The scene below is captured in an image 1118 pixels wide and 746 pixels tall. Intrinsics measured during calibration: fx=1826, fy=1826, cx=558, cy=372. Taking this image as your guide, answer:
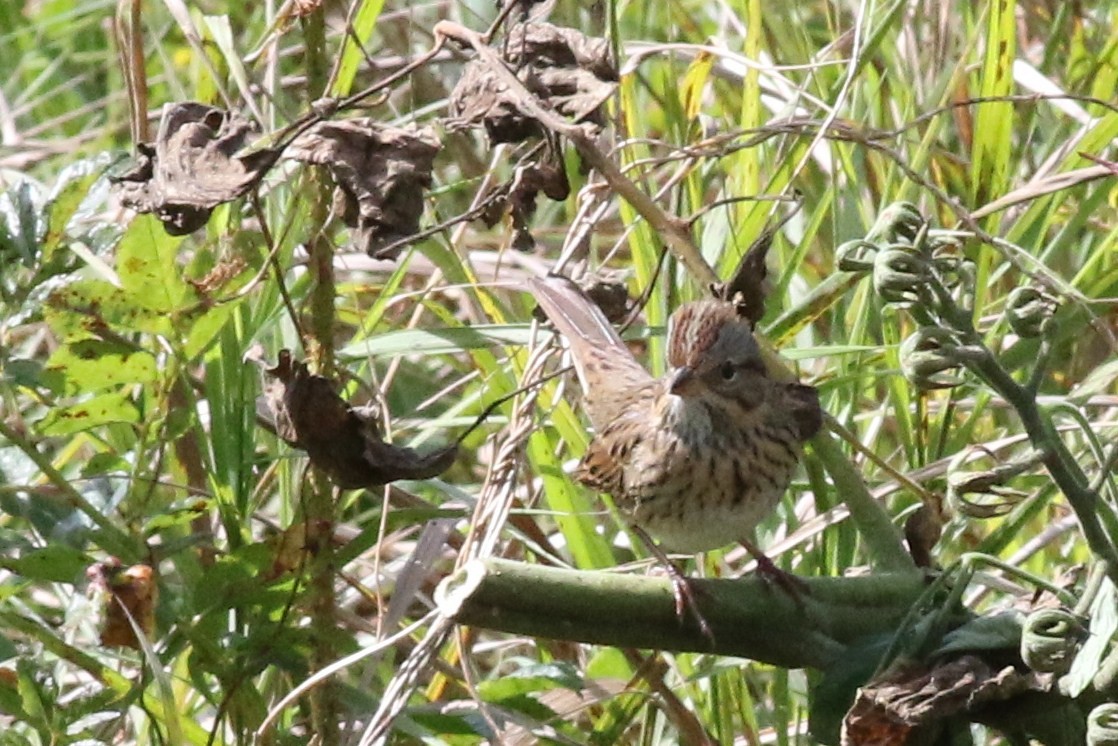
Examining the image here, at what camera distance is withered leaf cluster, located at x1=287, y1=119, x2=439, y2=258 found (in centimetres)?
188

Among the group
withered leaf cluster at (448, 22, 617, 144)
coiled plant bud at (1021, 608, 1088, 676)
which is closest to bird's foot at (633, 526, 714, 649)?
coiled plant bud at (1021, 608, 1088, 676)

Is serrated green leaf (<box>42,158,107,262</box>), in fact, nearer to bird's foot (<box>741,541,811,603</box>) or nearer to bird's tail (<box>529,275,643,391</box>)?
bird's tail (<box>529,275,643,391</box>)

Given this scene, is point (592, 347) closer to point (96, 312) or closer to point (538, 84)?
point (538, 84)

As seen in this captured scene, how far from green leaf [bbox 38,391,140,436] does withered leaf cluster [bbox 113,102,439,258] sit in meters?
0.33

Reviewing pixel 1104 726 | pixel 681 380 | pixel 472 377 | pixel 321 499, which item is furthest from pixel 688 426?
pixel 1104 726

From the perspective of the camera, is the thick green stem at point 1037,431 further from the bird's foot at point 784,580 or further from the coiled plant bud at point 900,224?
the bird's foot at point 784,580

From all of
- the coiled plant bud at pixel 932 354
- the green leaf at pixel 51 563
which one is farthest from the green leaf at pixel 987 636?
the green leaf at pixel 51 563

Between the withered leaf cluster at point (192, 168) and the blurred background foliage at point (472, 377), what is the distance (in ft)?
0.59

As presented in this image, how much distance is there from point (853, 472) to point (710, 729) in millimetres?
503

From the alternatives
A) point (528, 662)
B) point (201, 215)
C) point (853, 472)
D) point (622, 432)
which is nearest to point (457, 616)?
point (201, 215)

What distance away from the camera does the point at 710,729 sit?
8.05 feet

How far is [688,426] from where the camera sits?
9.19ft

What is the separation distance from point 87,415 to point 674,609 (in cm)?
75

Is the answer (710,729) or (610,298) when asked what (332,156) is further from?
(710,729)
